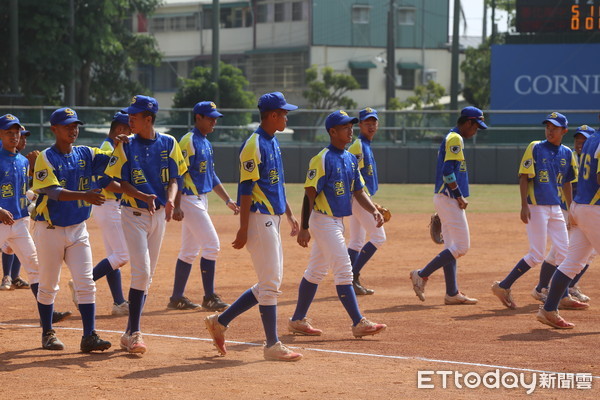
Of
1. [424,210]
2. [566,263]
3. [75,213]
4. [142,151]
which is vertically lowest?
[424,210]

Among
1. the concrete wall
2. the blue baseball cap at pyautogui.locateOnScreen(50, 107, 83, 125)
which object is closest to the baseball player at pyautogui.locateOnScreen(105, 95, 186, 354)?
the blue baseball cap at pyautogui.locateOnScreen(50, 107, 83, 125)

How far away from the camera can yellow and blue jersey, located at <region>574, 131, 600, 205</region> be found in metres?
8.87

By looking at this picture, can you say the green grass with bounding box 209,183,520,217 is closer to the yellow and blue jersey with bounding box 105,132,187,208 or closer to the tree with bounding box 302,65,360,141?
the yellow and blue jersey with bounding box 105,132,187,208

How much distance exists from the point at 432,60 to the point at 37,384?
6402 cm

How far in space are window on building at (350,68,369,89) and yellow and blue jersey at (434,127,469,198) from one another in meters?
54.7

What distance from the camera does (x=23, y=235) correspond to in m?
9.98

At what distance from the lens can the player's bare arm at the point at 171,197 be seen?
8.00m

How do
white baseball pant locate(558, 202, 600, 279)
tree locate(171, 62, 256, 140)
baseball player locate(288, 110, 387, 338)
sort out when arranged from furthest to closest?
1. tree locate(171, 62, 256, 140)
2. white baseball pant locate(558, 202, 600, 279)
3. baseball player locate(288, 110, 387, 338)

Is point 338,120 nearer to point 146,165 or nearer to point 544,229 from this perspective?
point 146,165

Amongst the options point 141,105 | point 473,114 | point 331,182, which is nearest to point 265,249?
point 331,182

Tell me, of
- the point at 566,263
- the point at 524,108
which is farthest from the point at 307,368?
the point at 524,108

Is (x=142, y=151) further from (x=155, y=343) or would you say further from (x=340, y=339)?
(x=340, y=339)

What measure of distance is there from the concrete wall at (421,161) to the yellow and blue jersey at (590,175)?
A: 24486mm

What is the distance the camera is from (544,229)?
10703 millimetres
